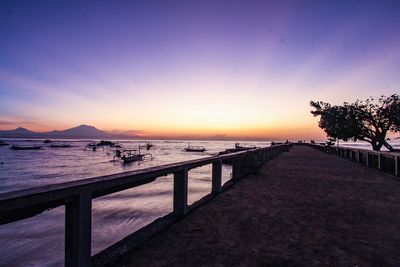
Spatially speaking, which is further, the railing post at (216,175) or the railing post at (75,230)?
the railing post at (216,175)

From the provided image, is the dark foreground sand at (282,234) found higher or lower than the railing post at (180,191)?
lower

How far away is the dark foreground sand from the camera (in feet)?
11.3

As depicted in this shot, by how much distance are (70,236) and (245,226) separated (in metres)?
3.00

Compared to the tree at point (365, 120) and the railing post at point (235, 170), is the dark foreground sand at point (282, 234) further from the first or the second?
the tree at point (365, 120)

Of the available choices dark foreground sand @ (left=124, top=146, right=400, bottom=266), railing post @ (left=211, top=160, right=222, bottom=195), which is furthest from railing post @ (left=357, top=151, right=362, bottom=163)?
railing post @ (left=211, top=160, right=222, bottom=195)

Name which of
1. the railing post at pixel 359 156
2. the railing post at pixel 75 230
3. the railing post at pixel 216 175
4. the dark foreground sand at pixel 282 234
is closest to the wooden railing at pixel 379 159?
the railing post at pixel 359 156

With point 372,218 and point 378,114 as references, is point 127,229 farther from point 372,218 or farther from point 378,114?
point 378,114

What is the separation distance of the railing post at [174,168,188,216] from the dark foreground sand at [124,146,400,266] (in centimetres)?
26

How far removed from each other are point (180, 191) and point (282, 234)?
194cm

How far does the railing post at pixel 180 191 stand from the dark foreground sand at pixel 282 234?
0.26 meters

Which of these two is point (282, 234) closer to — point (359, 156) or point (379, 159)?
point (379, 159)

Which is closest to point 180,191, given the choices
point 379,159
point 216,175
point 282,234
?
point 282,234

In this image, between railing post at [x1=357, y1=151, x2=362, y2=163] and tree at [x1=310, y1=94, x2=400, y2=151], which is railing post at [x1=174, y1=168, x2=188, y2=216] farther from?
tree at [x1=310, y1=94, x2=400, y2=151]

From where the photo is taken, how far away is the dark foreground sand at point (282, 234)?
3445 millimetres
